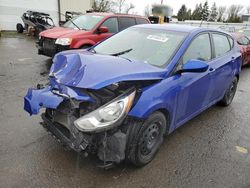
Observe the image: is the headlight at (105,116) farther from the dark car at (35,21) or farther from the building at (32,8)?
the building at (32,8)

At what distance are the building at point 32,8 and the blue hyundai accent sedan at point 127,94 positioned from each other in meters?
16.7

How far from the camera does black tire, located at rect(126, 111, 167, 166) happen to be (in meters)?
2.87

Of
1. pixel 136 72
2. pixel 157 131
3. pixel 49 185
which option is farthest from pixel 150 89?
pixel 49 185

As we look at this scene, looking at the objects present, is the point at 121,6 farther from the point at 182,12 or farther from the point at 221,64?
the point at 221,64

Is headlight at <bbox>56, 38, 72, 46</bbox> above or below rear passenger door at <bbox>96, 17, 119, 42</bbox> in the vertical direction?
below

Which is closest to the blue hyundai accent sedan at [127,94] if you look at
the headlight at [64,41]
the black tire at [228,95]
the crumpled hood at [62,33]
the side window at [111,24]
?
the black tire at [228,95]

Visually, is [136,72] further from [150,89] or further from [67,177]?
[67,177]

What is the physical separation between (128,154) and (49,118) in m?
1.12

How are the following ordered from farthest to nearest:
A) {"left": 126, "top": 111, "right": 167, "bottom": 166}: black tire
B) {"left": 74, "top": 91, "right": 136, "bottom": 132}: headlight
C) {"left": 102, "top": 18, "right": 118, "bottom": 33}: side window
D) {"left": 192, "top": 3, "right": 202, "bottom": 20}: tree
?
{"left": 192, "top": 3, "right": 202, "bottom": 20}: tree, {"left": 102, "top": 18, "right": 118, "bottom": 33}: side window, {"left": 126, "top": 111, "right": 167, "bottom": 166}: black tire, {"left": 74, "top": 91, "right": 136, "bottom": 132}: headlight

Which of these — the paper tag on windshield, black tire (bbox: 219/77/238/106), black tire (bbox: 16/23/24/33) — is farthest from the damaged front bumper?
black tire (bbox: 16/23/24/33)

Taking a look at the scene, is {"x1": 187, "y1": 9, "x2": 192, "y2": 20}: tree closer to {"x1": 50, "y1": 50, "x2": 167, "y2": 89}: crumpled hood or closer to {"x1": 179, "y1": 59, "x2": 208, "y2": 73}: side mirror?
{"x1": 179, "y1": 59, "x2": 208, "y2": 73}: side mirror

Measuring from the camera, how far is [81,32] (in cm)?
773

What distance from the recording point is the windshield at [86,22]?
325 inches

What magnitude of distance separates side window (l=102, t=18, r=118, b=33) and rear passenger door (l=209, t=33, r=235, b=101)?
4.38 metres
